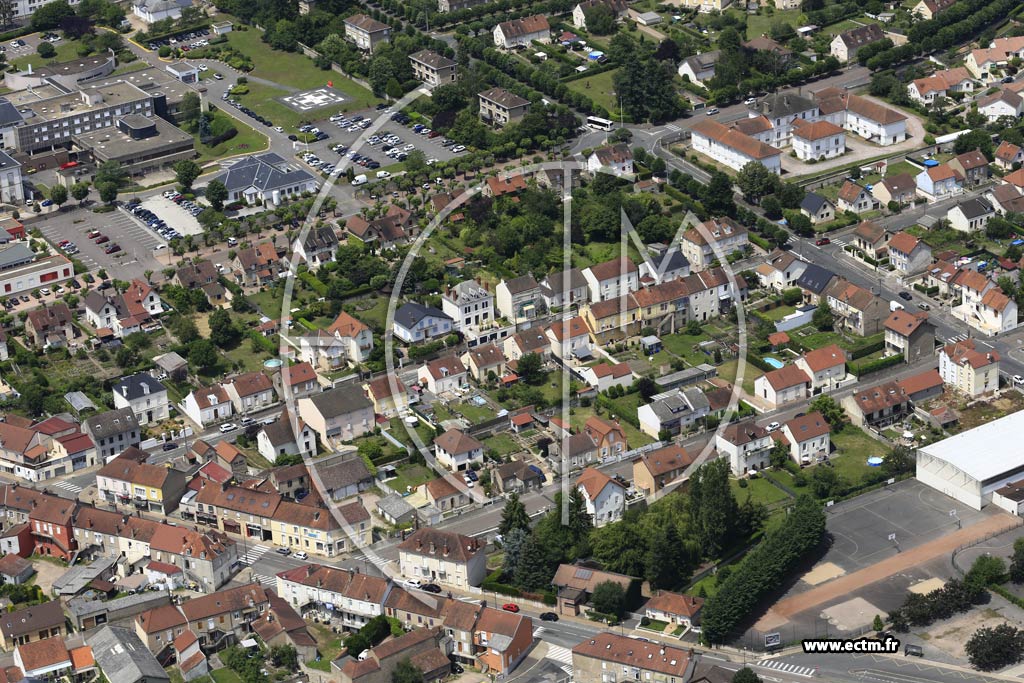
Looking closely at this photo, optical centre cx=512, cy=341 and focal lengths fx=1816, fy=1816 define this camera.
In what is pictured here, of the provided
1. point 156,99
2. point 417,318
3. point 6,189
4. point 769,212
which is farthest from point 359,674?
point 156,99

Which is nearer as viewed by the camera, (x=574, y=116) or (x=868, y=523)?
(x=868, y=523)

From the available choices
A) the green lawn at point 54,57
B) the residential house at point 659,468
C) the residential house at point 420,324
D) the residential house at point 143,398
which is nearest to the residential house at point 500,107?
the residential house at point 420,324

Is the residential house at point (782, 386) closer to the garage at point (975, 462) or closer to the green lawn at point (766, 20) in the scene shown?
the garage at point (975, 462)

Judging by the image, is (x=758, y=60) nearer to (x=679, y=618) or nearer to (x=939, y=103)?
(x=939, y=103)

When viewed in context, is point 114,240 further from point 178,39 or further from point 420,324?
point 178,39

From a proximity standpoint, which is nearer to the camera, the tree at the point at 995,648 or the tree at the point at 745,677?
the tree at the point at 745,677

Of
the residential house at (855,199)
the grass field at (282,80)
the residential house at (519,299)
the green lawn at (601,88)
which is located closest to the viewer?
the residential house at (519,299)

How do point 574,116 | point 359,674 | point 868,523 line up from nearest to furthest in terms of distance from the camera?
point 359,674 < point 868,523 < point 574,116
